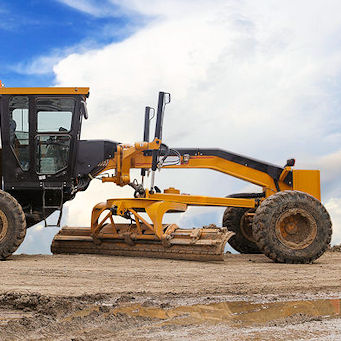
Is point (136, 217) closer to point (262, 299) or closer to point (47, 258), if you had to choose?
point (47, 258)

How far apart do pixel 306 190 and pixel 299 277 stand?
3.48 m

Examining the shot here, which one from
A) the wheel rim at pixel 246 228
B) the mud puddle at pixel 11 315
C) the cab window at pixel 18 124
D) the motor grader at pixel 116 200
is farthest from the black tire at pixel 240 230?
the mud puddle at pixel 11 315

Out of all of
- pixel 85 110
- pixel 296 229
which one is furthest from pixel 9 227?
pixel 296 229

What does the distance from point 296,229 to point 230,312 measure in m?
4.89

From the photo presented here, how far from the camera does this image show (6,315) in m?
5.48

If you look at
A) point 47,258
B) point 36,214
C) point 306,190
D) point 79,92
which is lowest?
point 47,258

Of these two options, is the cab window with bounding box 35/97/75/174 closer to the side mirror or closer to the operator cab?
the operator cab

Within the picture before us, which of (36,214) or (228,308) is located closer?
(228,308)

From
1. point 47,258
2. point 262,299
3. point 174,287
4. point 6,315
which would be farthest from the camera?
point 47,258

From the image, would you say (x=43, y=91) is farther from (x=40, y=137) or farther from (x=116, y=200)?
(x=116, y=200)

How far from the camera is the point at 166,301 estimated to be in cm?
617

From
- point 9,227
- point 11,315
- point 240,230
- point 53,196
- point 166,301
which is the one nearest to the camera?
point 11,315

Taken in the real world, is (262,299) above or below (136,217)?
below

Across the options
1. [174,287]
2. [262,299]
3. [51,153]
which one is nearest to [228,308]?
[262,299]
